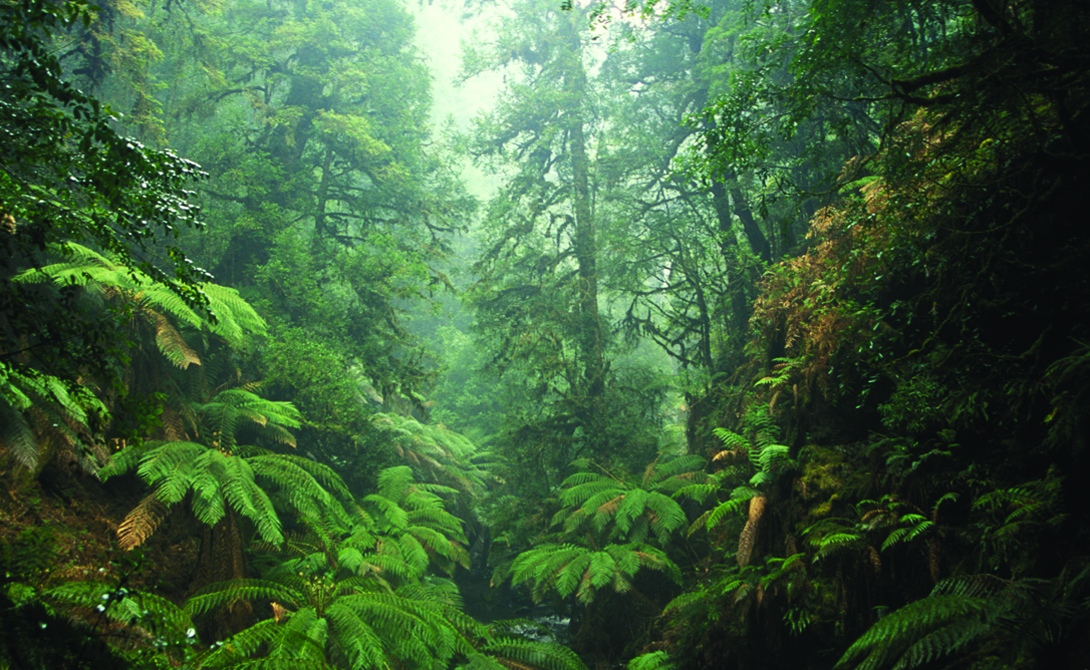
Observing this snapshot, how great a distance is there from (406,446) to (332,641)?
221 inches

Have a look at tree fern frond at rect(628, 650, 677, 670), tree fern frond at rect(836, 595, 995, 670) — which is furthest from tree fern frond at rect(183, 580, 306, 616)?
tree fern frond at rect(836, 595, 995, 670)

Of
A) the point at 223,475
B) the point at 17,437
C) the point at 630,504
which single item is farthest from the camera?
the point at 630,504

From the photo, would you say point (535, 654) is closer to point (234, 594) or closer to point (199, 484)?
point (234, 594)

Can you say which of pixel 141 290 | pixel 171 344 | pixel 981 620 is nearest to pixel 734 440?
pixel 981 620

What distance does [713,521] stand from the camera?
5.18m

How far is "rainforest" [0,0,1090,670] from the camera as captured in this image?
276 centimetres

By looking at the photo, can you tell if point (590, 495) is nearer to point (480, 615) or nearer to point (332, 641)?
point (480, 615)

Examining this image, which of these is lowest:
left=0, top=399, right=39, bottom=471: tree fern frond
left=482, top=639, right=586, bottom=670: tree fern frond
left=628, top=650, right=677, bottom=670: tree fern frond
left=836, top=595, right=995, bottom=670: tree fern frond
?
left=628, top=650, right=677, bottom=670: tree fern frond

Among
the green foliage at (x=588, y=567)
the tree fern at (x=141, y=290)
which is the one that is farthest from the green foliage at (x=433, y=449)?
the tree fern at (x=141, y=290)

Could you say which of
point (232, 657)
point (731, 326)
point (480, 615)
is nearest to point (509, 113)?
point (731, 326)

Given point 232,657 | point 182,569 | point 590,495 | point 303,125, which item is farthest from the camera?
point 303,125

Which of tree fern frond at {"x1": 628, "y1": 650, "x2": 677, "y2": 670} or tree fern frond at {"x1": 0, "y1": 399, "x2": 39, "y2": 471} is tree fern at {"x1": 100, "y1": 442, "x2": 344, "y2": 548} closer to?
tree fern frond at {"x1": 0, "y1": 399, "x2": 39, "y2": 471}

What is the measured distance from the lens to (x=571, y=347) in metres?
10.5

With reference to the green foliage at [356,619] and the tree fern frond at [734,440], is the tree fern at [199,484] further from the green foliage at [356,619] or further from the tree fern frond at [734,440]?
the tree fern frond at [734,440]
